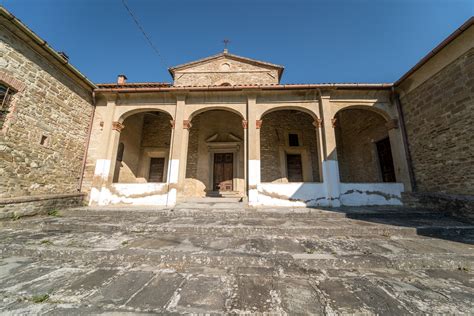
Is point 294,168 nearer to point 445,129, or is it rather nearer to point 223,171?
point 223,171

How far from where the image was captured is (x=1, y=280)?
5.97ft

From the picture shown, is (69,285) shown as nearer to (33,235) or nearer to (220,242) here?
(220,242)

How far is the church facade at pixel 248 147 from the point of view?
6.19 metres

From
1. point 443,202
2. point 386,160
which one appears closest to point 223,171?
point 386,160

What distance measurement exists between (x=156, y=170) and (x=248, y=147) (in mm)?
5968

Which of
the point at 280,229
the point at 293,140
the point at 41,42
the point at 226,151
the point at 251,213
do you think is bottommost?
the point at 280,229

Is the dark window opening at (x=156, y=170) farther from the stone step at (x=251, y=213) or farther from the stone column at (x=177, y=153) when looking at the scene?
the stone step at (x=251, y=213)

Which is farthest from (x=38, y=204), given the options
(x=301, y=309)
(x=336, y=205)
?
(x=336, y=205)

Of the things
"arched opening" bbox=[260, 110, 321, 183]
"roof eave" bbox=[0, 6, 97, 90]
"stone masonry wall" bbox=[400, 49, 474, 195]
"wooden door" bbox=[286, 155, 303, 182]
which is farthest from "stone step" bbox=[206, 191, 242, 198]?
"roof eave" bbox=[0, 6, 97, 90]

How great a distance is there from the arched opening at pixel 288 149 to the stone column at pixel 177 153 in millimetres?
4363

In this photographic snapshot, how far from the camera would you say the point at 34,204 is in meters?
4.73

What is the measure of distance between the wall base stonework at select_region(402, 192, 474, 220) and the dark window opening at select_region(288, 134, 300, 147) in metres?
5.04

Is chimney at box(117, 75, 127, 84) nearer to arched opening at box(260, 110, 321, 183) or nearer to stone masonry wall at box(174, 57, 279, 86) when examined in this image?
stone masonry wall at box(174, 57, 279, 86)

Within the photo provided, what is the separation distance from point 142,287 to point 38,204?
5469 mm
